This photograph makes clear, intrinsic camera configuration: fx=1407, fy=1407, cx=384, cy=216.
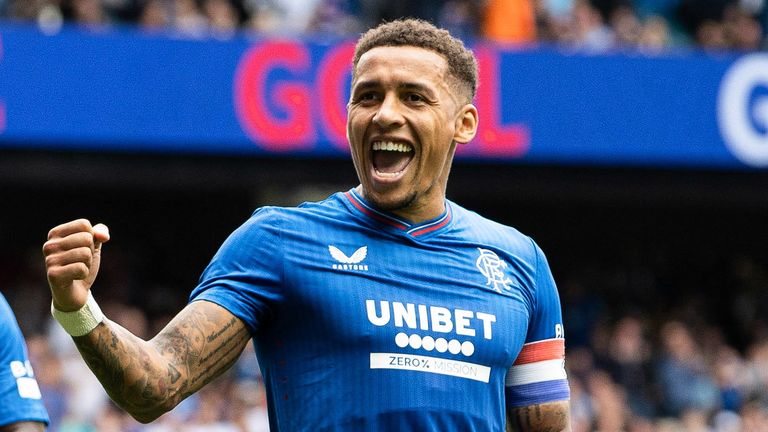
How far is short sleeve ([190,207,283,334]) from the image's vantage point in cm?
333

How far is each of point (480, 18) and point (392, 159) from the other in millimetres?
9486

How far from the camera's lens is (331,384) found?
3342 mm

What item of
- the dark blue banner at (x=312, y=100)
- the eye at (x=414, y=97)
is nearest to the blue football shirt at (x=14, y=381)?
the eye at (x=414, y=97)

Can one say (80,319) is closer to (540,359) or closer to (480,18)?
(540,359)

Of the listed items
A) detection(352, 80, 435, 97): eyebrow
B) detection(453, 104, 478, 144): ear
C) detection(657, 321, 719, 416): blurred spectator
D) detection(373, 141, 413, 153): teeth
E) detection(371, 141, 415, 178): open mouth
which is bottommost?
detection(657, 321, 719, 416): blurred spectator

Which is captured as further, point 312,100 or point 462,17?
point 462,17

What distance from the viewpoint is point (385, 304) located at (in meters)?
3.42

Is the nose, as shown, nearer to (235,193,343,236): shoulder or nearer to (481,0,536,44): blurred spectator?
(235,193,343,236): shoulder

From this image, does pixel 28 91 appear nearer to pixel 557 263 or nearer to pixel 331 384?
pixel 557 263

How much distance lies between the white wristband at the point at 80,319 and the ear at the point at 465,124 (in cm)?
116

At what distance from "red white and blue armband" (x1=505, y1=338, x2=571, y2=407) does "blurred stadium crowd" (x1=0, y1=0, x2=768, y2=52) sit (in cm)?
812

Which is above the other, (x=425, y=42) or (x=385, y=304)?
(x=425, y=42)

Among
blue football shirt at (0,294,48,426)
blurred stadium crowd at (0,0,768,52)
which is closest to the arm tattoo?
blue football shirt at (0,294,48,426)

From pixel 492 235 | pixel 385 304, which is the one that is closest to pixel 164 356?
pixel 385 304
